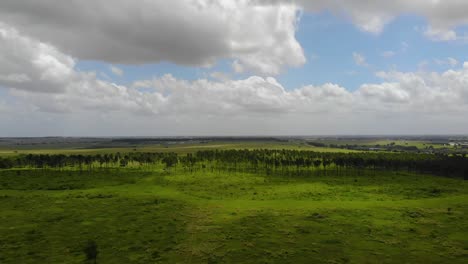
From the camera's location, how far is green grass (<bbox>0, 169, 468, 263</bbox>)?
1729 inches

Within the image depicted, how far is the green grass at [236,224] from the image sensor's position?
43906mm

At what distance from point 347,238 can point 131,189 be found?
8295 centimetres

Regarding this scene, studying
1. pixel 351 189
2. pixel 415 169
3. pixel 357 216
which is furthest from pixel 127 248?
pixel 415 169

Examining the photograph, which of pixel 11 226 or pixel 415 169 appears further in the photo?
pixel 415 169

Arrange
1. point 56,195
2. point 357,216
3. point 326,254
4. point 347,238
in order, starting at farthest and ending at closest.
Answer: point 56,195, point 357,216, point 347,238, point 326,254

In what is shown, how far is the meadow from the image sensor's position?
43.8 m

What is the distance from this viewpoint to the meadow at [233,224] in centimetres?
4381

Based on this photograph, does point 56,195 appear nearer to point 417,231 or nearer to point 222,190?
point 222,190

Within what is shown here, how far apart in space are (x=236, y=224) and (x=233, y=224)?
2.13 feet

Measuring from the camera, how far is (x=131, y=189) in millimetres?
107250

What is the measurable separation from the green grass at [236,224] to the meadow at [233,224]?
0.23m

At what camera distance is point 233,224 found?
196 ft

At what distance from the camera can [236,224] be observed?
196 feet

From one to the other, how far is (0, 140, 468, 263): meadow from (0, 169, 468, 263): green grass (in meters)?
0.23
